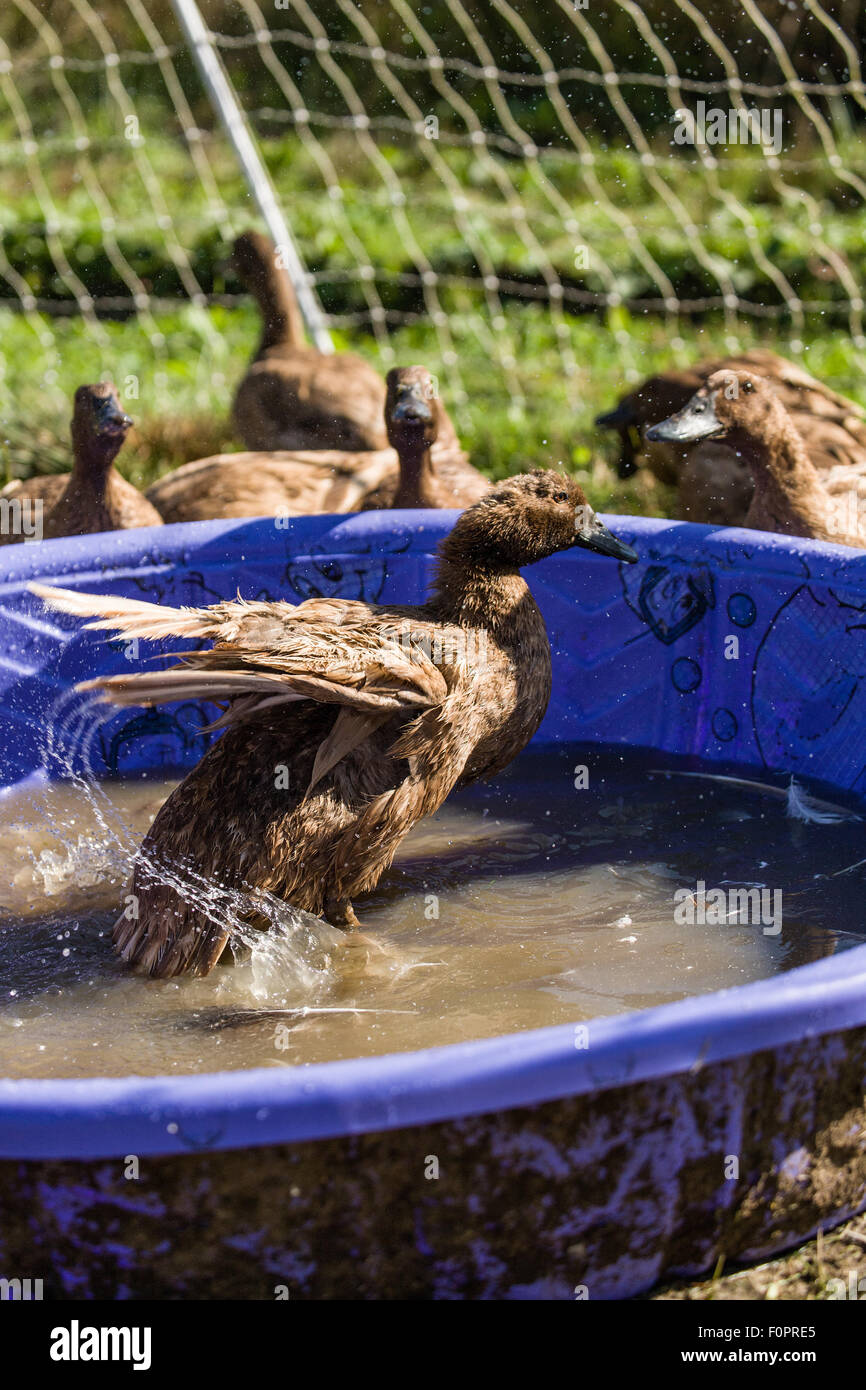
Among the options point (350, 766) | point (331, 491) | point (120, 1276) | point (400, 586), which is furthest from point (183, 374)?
point (120, 1276)

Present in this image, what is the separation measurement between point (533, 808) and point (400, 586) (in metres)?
0.87

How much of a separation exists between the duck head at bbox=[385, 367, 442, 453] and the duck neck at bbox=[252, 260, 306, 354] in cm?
171

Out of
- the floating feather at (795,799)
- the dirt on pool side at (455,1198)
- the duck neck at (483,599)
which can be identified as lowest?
the dirt on pool side at (455,1198)

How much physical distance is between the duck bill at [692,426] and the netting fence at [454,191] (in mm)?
2785

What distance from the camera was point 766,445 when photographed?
5156 millimetres

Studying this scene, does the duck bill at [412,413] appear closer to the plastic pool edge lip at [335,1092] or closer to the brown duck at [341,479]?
the brown duck at [341,479]

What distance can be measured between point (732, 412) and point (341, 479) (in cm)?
138

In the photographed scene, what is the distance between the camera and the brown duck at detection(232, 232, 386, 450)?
6621mm

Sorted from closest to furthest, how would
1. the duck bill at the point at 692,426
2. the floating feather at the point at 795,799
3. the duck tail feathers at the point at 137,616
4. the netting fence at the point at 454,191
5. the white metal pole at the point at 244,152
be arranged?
the duck tail feathers at the point at 137,616 < the floating feather at the point at 795,799 < the duck bill at the point at 692,426 < the white metal pole at the point at 244,152 < the netting fence at the point at 454,191

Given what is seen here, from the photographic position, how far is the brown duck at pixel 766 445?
5.12 m

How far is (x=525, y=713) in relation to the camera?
3758 mm

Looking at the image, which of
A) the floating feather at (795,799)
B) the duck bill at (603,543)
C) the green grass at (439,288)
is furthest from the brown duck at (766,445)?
the green grass at (439,288)

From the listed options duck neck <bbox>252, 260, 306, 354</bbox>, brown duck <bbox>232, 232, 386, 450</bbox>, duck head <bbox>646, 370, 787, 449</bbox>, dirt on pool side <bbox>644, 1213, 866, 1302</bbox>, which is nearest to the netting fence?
duck neck <bbox>252, 260, 306, 354</bbox>

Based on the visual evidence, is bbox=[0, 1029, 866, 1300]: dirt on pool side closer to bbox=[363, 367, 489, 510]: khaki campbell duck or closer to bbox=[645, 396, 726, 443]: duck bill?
bbox=[645, 396, 726, 443]: duck bill
